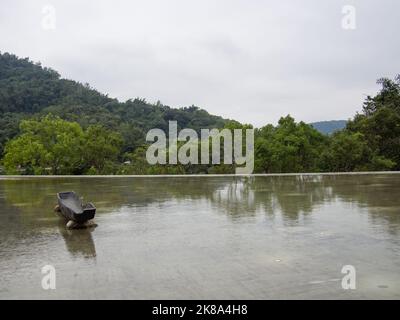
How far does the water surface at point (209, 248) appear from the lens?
4255 millimetres

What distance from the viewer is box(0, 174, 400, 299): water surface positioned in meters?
4.25

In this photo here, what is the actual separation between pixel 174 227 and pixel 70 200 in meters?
2.54

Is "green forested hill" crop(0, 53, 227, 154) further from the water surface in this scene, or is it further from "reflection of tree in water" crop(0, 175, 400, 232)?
the water surface

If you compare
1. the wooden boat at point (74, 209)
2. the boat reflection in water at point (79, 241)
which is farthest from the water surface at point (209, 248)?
the wooden boat at point (74, 209)

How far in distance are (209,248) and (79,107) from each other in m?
39.4

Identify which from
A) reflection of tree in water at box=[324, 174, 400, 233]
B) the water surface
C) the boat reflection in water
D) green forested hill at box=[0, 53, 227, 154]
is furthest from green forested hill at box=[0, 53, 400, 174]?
the boat reflection in water

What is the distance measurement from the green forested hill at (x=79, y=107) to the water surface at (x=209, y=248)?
24710 millimetres

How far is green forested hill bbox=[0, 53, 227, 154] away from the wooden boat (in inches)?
969

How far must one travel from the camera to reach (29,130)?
21688mm

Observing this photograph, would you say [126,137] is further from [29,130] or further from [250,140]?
[250,140]

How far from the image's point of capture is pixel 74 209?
26.1ft

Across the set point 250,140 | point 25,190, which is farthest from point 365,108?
point 25,190

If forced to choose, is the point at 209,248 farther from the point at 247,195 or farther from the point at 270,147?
the point at 270,147
